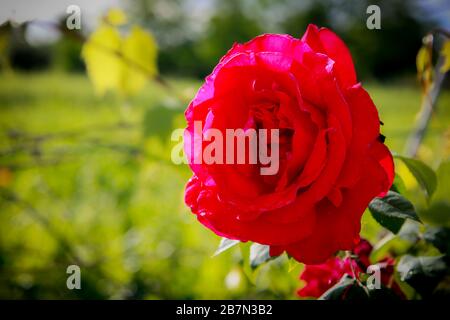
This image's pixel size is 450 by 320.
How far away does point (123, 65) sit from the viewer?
2.07 ft

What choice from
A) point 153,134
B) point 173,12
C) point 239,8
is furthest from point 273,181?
point 239,8

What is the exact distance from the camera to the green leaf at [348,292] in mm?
294

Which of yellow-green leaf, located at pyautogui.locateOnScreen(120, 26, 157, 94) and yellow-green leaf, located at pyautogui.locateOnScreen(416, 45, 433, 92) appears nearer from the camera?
yellow-green leaf, located at pyautogui.locateOnScreen(416, 45, 433, 92)

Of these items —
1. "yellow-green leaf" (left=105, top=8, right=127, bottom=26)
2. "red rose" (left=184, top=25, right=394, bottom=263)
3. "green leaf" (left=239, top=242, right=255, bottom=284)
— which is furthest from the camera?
"yellow-green leaf" (left=105, top=8, right=127, bottom=26)

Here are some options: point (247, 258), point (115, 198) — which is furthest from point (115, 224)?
point (247, 258)

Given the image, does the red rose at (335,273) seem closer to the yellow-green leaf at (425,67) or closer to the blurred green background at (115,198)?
the blurred green background at (115,198)

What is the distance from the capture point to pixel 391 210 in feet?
0.89

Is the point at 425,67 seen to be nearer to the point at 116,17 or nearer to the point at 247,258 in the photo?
the point at 247,258

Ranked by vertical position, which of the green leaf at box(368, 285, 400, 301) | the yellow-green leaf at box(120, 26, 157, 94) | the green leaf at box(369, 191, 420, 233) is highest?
the yellow-green leaf at box(120, 26, 157, 94)

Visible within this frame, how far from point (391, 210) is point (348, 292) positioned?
0.07 m

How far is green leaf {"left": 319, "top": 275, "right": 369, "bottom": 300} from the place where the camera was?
11.6 inches

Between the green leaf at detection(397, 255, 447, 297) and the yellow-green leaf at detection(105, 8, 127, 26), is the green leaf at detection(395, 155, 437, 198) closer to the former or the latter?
the green leaf at detection(397, 255, 447, 297)

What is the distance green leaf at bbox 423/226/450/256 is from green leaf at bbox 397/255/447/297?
2 centimetres

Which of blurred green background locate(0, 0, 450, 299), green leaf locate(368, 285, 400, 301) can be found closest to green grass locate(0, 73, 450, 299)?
blurred green background locate(0, 0, 450, 299)
